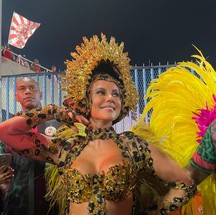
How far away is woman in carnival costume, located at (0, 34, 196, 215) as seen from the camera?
2.01 meters

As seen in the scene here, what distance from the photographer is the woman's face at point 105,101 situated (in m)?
2.21

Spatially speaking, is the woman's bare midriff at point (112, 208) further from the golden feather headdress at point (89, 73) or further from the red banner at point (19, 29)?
the red banner at point (19, 29)

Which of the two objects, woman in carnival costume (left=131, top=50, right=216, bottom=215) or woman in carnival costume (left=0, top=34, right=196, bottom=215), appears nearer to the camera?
woman in carnival costume (left=0, top=34, right=196, bottom=215)

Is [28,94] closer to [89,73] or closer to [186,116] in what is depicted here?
[89,73]

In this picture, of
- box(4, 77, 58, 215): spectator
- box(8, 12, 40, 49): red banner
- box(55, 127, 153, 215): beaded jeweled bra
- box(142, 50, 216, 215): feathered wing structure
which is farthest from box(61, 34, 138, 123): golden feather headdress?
box(8, 12, 40, 49): red banner

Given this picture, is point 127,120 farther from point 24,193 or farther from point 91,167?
point 91,167

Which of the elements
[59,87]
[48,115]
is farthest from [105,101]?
[59,87]

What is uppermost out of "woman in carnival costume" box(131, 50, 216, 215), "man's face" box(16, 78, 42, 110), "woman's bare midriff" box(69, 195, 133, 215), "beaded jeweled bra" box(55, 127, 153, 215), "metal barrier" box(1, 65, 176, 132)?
"metal barrier" box(1, 65, 176, 132)

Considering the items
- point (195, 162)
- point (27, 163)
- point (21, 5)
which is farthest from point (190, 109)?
point (21, 5)

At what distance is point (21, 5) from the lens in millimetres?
16312

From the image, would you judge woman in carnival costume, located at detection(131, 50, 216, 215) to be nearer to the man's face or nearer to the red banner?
the man's face

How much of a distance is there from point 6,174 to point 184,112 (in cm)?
122

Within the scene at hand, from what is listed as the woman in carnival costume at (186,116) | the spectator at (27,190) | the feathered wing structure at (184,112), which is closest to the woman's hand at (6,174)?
the spectator at (27,190)

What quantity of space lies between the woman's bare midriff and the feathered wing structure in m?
0.48
